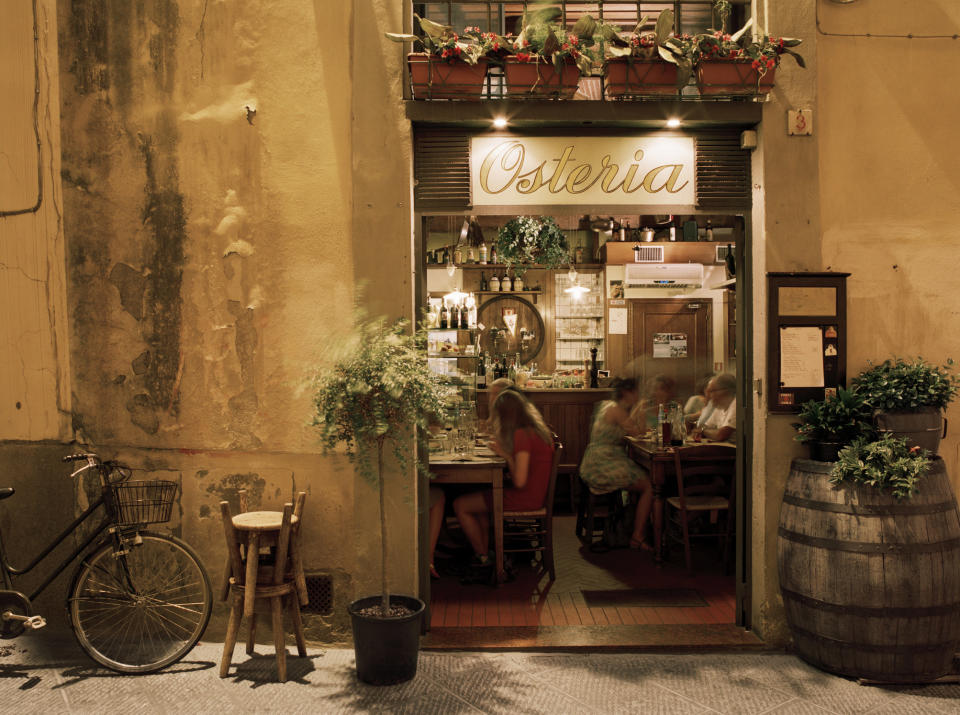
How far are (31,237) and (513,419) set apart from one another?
10.9 feet

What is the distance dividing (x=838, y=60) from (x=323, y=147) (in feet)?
9.88

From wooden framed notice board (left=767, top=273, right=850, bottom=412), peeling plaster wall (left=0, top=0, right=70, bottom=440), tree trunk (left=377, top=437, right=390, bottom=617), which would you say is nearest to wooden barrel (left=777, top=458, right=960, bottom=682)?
wooden framed notice board (left=767, top=273, right=850, bottom=412)

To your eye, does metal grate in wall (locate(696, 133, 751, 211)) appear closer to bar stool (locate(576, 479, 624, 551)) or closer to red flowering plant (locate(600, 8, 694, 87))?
red flowering plant (locate(600, 8, 694, 87))

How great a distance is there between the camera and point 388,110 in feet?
13.6

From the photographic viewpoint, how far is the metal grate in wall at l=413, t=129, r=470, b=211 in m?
4.31

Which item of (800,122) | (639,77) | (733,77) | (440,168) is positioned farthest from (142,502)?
(800,122)

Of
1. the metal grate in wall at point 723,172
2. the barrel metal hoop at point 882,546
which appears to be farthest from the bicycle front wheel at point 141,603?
the metal grate in wall at point 723,172

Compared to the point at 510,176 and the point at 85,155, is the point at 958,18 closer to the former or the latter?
the point at 510,176

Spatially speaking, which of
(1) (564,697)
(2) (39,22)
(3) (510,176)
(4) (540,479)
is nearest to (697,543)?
(4) (540,479)

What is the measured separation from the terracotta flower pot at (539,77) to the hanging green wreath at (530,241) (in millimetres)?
3473

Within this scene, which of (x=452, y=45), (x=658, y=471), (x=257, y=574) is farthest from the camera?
(x=658, y=471)

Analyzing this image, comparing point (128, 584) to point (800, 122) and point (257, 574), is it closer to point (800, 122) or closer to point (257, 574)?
point (257, 574)

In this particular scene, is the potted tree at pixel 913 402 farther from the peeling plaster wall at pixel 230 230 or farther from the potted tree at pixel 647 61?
the peeling plaster wall at pixel 230 230

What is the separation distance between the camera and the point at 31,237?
4.36 m
